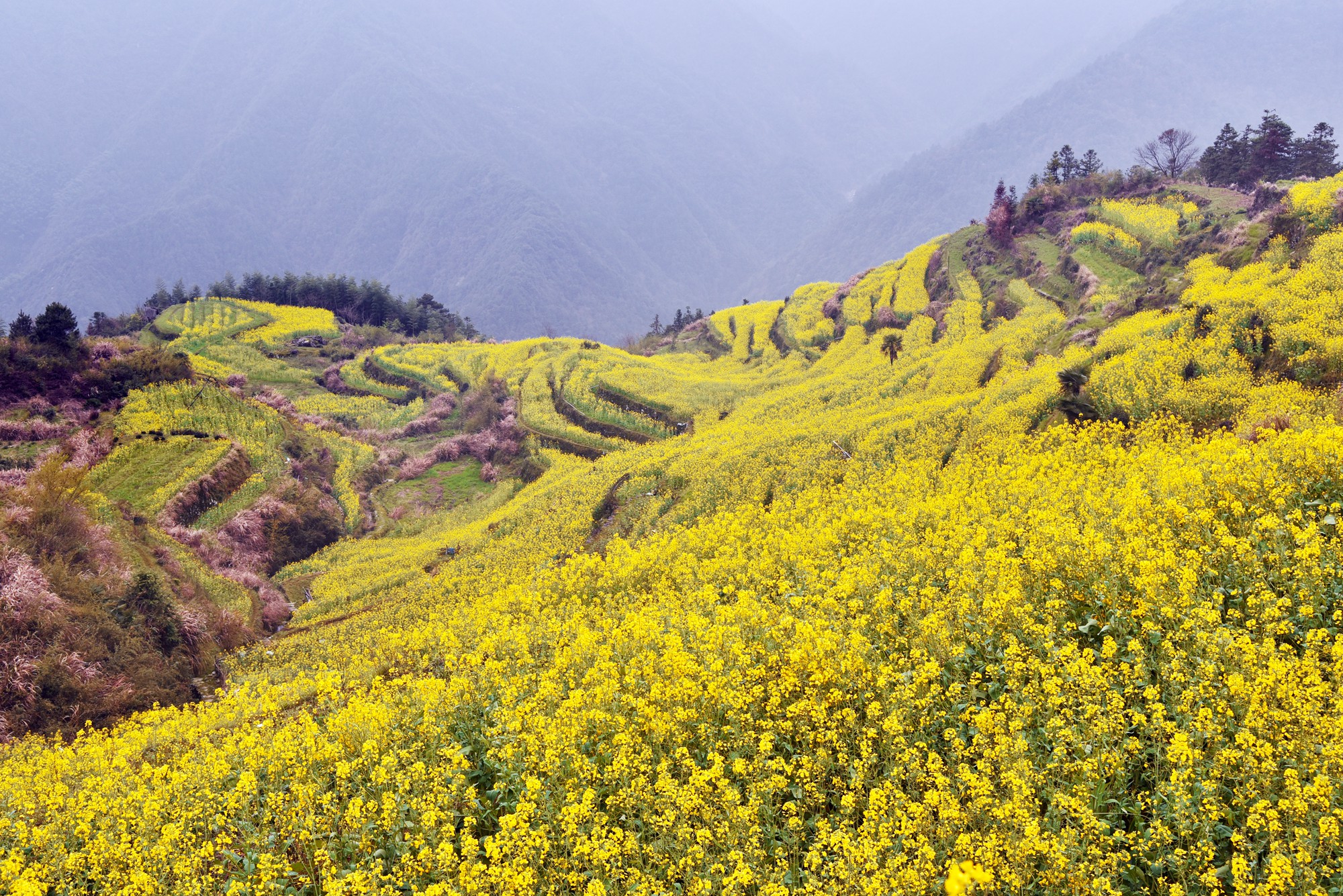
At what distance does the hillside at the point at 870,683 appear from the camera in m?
5.79

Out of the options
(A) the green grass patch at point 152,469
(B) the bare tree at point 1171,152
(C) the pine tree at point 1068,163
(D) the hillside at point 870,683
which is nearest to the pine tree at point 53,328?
(A) the green grass patch at point 152,469

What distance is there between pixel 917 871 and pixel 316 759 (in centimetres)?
731

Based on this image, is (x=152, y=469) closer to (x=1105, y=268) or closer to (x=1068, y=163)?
(x=1105, y=268)

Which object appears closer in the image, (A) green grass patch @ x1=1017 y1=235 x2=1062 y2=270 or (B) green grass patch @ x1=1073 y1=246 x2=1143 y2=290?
(B) green grass patch @ x1=1073 y1=246 x2=1143 y2=290

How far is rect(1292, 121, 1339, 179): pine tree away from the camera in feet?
157

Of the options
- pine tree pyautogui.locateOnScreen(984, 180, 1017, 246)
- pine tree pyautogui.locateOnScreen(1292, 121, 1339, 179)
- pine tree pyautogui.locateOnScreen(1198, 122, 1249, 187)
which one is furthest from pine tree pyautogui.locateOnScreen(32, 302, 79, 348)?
pine tree pyautogui.locateOnScreen(1292, 121, 1339, 179)

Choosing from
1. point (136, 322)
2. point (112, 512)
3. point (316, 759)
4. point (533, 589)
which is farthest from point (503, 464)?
point (136, 322)

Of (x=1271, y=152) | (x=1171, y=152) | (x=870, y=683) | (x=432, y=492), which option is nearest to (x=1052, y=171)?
(x=1271, y=152)

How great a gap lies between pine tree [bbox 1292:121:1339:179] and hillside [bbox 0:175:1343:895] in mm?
37259

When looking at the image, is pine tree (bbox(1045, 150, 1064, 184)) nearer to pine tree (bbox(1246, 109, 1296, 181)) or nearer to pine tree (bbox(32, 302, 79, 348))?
pine tree (bbox(1246, 109, 1296, 181))

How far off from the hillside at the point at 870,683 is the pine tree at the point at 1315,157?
37259mm

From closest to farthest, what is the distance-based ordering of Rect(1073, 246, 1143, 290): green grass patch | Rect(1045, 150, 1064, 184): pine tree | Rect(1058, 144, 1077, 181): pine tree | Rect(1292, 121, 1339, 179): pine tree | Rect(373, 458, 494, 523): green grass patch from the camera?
Rect(1073, 246, 1143, 290): green grass patch → Rect(373, 458, 494, 523): green grass patch → Rect(1292, 121, 1339, 179): pine tree → Rect(1045, 150, 1064, 184): pine tree → Rect(1058, 144, 1077, 181): pine tree

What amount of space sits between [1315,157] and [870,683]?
6478 cm

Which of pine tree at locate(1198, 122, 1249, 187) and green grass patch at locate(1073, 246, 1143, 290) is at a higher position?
pine tree at locate(1198, 122, 1249, 187)
